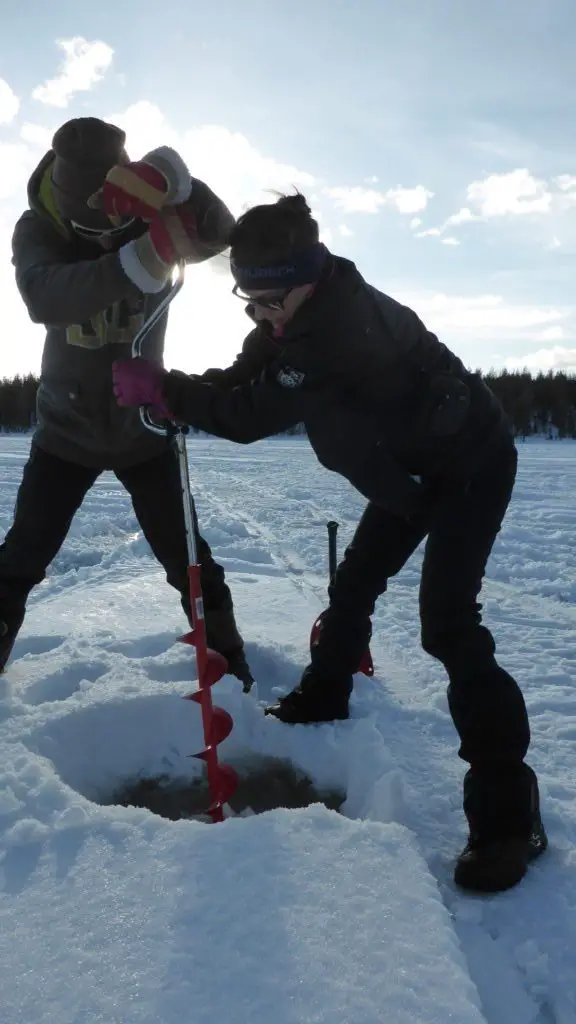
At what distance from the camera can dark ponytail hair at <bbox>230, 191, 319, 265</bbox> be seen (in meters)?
1.84

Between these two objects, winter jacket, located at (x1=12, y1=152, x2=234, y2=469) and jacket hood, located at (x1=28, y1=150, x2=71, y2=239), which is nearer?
winter jacket, located at (x1=12, y1=152, x2=234, y2=469)

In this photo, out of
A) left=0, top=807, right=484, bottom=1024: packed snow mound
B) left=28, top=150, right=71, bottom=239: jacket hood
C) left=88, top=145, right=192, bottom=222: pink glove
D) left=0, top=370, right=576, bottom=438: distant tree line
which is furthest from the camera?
left=0, top=370, right=576, bottom=438: distant tree line

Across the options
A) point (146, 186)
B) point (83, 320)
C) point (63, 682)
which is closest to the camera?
point (146, 186)

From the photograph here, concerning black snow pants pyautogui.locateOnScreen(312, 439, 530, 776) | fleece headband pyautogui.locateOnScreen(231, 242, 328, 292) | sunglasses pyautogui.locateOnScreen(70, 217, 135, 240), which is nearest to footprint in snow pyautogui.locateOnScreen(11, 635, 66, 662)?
sunglasses pyautogui.locateOnScreen(70, 217, 135, 240)

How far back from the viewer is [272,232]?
1849mm

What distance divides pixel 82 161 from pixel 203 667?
5.39ft

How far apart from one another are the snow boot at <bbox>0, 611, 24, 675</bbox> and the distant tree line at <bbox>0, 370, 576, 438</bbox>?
94.8 feet

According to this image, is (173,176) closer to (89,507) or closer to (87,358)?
(87,358)

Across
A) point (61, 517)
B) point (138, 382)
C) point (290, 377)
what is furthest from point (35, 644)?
point (290, 377)

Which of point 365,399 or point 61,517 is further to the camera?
point 61,517

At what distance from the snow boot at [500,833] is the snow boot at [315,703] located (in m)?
0.73

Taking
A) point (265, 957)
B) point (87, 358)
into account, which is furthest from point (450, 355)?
point (265, 957)

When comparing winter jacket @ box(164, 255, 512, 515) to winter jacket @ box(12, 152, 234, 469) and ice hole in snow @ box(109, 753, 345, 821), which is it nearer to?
winter jacket @ box(12, 152, 234, 469)

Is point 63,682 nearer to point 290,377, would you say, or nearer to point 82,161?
point 290,377
